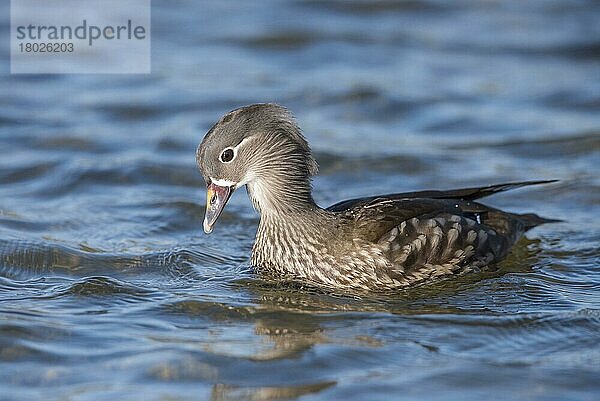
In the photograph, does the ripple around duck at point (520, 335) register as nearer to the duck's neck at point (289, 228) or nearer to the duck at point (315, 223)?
the duck at point (315, 223)

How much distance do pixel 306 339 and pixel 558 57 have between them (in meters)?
8.70

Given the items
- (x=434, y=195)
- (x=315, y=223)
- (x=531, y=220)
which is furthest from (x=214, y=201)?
(x=531, y=220)

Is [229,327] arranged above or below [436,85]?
below

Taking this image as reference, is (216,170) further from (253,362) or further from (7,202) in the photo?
(7,202)

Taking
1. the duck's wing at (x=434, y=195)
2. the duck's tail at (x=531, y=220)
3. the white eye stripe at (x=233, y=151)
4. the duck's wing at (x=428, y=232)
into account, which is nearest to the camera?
the white eye stripe at (x=233, y=151)

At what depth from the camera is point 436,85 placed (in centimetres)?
1418

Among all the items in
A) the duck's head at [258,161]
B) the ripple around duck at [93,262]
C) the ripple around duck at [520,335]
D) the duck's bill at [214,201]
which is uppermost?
the duck's head at [258,161]

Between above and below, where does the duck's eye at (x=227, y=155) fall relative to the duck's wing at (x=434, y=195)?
above

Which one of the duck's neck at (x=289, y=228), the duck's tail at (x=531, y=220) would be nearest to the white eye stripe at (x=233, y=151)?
the duck's neck at (x=289, y=228)

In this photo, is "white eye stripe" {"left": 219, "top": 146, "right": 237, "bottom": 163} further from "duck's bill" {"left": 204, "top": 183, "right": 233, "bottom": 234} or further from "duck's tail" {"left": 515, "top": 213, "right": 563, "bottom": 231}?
"duck's tail" {"left": 515, "top": 213, "right": 563, "bottom": 231}

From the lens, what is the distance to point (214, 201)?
8.56 meters

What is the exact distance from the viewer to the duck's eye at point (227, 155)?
8.44m

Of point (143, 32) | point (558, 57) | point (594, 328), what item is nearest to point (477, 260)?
point (594, 328)

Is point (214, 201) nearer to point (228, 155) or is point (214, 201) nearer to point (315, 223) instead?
point (228, 155)
